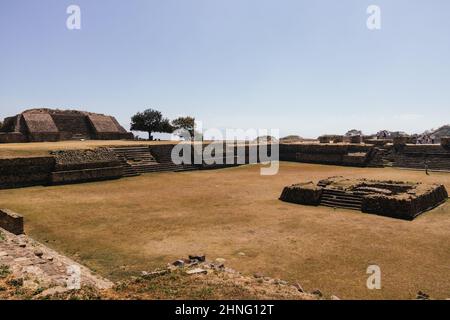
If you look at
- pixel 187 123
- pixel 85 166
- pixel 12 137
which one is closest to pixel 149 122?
pixel 187 123

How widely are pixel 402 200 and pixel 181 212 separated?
8582mm

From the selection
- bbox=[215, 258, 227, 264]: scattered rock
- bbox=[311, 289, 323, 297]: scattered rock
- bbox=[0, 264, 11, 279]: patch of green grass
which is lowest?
bbox=[215, 258, 227, 264]: scattered rock

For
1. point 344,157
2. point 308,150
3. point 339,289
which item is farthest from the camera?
point 308,150

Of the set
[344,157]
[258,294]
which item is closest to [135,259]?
[258,294]

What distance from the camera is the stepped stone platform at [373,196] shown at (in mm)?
14025

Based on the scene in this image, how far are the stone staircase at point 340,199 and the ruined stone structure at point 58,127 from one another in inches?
1071

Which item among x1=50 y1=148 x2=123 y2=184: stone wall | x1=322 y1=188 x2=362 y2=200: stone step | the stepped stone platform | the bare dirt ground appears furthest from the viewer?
x1=50 y1=148 x2=123 y2=184: stone wall

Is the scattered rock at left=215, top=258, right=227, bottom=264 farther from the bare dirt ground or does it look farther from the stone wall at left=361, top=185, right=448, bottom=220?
the stone wall at left=361, top=185, right=448, bottom=220

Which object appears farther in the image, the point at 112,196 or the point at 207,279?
the point at 112,196

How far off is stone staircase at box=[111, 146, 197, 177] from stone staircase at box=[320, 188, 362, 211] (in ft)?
43.5

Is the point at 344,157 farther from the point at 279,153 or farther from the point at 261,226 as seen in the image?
the point at 261,226

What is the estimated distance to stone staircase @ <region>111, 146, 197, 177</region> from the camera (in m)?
24.8

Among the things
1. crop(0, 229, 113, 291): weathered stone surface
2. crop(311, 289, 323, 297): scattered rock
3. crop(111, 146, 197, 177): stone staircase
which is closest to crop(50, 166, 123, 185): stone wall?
crop(111, 146, 197, 177): stone staircase
